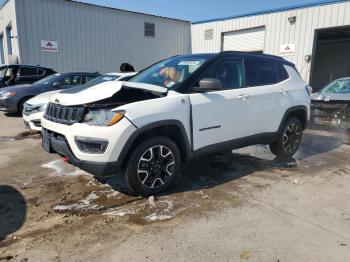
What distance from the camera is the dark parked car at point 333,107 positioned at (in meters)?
8.88

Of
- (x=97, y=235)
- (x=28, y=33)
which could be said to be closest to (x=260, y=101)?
(x=97, y=235)

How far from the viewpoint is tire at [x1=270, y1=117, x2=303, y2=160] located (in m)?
5.86

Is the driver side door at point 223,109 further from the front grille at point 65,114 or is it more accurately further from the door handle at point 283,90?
the front grille at point 65,114

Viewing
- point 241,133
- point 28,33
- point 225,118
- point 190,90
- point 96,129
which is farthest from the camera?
point 28,33

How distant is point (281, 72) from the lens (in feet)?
19.0

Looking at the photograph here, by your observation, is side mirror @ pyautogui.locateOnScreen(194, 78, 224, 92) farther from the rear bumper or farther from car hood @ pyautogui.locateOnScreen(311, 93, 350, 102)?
car hood @ pyautogui.locateOnScreen(311, 93, 350, 102)

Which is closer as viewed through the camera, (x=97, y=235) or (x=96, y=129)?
(x=97, y=235)

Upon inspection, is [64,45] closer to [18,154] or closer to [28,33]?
[28,33]

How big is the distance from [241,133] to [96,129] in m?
2.28

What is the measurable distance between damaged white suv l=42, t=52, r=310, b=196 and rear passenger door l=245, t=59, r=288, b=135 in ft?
0.05

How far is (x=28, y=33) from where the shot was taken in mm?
16609

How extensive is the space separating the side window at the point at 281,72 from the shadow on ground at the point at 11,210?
4.33 meters

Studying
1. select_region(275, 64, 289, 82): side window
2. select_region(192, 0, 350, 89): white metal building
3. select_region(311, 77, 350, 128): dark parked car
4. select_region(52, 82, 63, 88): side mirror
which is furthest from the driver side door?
select_region(192, 0, 350, 89): white metal building

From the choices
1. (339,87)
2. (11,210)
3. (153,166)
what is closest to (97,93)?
(153,166)
